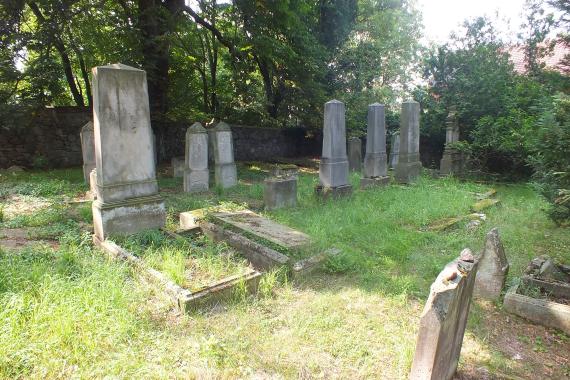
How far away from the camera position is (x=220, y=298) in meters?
3.66

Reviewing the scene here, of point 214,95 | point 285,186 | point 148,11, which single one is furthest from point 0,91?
point 285,186

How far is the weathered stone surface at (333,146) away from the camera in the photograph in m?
8.37

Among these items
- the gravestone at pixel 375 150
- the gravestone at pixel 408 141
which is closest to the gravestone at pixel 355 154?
the gravestone at pixel 408 141

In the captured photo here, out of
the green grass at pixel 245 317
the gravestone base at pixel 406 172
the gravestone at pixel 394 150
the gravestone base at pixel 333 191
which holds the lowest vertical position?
the green grass at pixel 245 317

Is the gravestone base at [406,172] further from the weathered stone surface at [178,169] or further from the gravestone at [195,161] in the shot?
the weathered stone surface at [178,169]

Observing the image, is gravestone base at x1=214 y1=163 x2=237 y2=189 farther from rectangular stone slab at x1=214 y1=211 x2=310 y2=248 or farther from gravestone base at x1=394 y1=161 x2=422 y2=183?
gravestone base at x1=394 y1=161 x2=422 y2=183

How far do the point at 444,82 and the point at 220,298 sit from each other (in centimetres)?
1524

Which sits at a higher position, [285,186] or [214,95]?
[214,95]

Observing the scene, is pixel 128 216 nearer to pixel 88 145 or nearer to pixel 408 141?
pixel 88 145

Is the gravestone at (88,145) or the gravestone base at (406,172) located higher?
the gravestone at (88,145)

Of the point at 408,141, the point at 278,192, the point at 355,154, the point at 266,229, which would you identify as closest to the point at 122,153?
the point at 266,229

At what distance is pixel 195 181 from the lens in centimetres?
947

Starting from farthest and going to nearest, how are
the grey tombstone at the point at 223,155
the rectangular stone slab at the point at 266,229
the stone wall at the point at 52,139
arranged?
the stone wall at the point at 52,139 → the grey tombstone at the point at 223,155 → the rectangular stone slab at the point at 266,229

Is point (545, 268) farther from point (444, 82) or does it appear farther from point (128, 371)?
point (444, 82)
